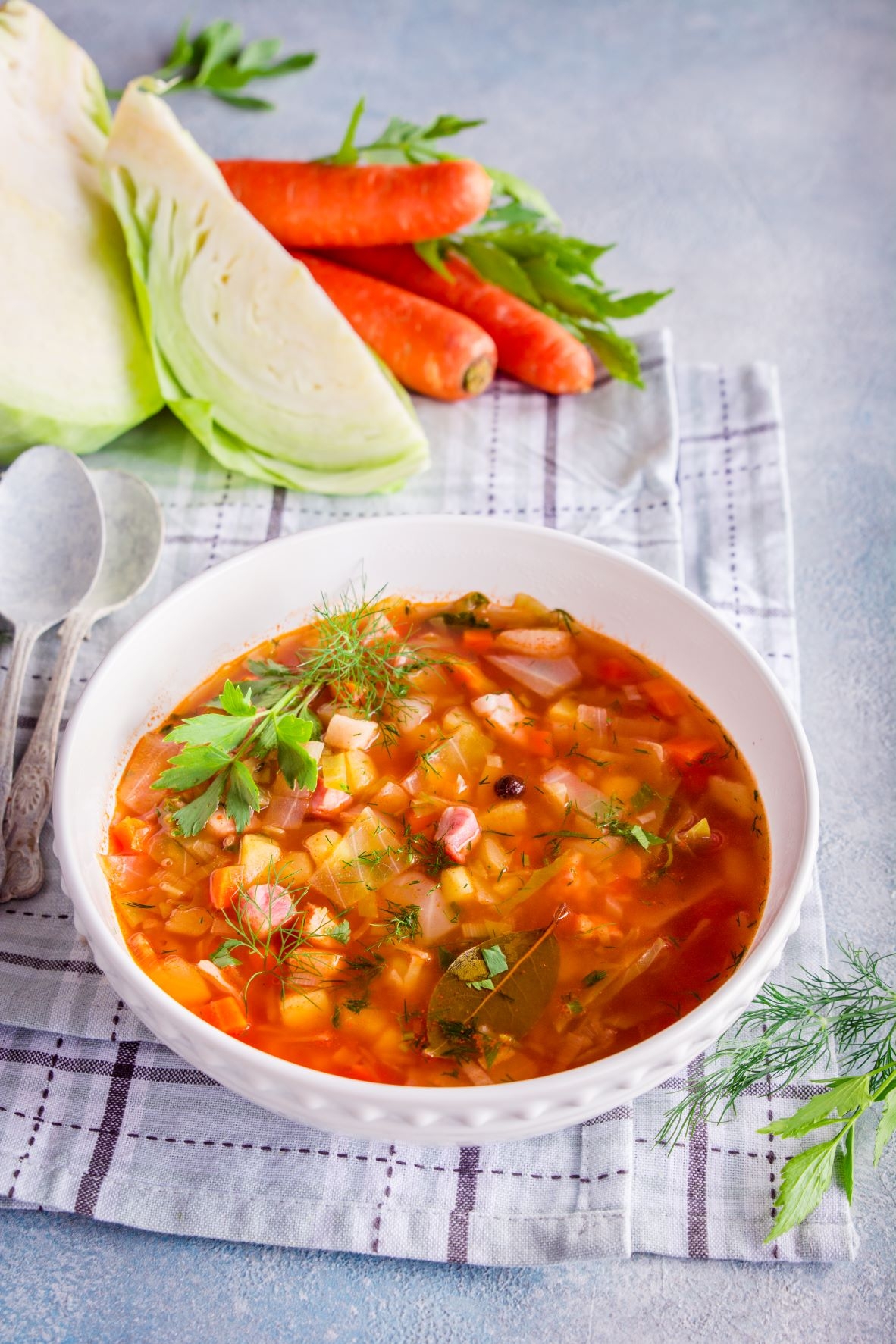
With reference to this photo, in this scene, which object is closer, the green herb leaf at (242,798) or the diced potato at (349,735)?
the green herb leaf at (242,798)

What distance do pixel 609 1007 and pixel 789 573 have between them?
6.34 ft

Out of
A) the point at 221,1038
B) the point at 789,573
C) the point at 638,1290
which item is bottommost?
the point at 638,1290

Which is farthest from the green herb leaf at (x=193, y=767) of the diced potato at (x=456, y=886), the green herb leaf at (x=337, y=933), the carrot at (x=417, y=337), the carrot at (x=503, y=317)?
the carrot at (x=503, y=317)

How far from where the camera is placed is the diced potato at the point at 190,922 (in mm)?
2600

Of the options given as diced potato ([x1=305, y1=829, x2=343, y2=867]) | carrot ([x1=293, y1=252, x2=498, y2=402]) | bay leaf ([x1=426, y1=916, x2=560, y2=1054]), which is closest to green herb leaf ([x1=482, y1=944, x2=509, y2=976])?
bay leaf ([x1=426, y1=916, x2=560, y2=1054])

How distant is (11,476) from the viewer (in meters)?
3.81

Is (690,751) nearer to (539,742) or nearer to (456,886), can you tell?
(539,742)

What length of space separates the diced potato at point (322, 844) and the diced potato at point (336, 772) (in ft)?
0.43

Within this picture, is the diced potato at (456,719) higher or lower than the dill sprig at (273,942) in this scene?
higher

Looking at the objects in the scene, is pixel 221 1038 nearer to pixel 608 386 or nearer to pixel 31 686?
pixel 31 686

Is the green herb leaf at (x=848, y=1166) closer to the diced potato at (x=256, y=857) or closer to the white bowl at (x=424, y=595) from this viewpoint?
the white bowl at (x=424, y=595)

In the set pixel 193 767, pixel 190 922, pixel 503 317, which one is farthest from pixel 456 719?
pixel 503 317

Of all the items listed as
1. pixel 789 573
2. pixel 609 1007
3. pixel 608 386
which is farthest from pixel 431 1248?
pixel 608 386

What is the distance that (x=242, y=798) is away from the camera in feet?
9.01
